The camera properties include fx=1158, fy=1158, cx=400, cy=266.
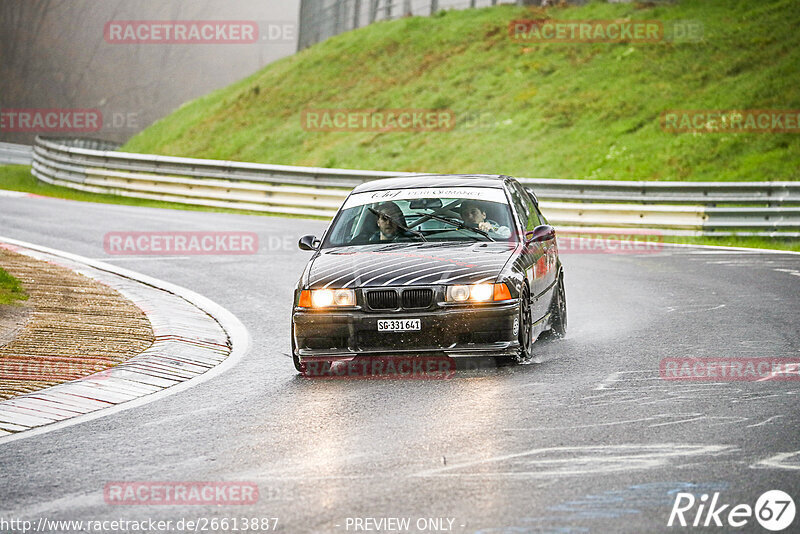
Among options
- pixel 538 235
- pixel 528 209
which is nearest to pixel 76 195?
pixel 528 209

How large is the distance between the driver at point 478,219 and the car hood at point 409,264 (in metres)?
0.29

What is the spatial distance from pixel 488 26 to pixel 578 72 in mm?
8504

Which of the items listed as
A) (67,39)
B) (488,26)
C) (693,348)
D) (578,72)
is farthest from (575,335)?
(67,39)

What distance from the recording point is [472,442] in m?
6.80

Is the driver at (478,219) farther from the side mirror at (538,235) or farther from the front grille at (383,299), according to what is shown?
the front grille at (383,299)

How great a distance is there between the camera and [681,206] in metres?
21.5

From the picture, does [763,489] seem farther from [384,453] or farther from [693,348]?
[693,348]

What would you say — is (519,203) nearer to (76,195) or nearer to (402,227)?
(402,227)

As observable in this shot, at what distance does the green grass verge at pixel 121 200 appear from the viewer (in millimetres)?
20500

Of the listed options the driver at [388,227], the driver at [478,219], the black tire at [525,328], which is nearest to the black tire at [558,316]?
the driver at [478,219]

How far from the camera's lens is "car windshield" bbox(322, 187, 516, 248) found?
10242mm

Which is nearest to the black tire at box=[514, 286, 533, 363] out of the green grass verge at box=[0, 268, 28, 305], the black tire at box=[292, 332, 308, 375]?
the black tire at box=[292, 332, 308, 375]

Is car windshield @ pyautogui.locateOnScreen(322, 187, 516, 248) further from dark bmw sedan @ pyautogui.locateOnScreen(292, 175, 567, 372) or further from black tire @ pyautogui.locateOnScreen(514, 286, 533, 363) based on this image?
black tire @ pyautogui.locateOnScreen(514, 286, 533, 363)

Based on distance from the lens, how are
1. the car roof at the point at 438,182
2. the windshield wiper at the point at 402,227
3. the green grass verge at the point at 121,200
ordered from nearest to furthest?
the windshield wiper at the point at 402,227
the car roof at the point at 438,182
the green grass verge at the point at 121,200
